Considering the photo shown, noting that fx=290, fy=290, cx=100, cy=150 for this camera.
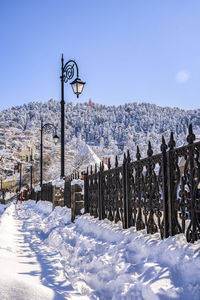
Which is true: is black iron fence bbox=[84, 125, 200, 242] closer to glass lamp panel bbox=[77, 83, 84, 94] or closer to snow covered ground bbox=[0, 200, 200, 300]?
snow covered ground bbox=[0, 200, 200, 300]

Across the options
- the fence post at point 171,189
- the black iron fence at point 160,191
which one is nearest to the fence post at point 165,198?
the black iron fence at point 160,191

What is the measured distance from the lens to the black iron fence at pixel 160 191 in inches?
163

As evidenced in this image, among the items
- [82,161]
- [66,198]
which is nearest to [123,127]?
[82,161]

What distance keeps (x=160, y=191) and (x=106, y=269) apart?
68.3 inches

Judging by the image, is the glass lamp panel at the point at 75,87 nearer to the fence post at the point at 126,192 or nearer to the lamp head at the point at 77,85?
the lamp head at the point at 77,85

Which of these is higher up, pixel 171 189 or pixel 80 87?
pixel 80 87

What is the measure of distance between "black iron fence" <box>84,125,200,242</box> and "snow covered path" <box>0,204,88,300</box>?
1.76 metres

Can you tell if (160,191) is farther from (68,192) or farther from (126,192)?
(68,192)

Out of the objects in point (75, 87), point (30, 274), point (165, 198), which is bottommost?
point (30, 274)

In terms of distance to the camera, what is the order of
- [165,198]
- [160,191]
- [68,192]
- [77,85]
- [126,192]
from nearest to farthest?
[165,198]
[160,191]
[126,192]
[77,85]
[68,192]

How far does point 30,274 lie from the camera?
450 centimetres

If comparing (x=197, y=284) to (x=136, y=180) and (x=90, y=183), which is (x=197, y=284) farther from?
(x=90, y=183)

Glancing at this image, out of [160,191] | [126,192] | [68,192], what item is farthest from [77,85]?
[160,191]

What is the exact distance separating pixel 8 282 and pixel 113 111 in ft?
647
